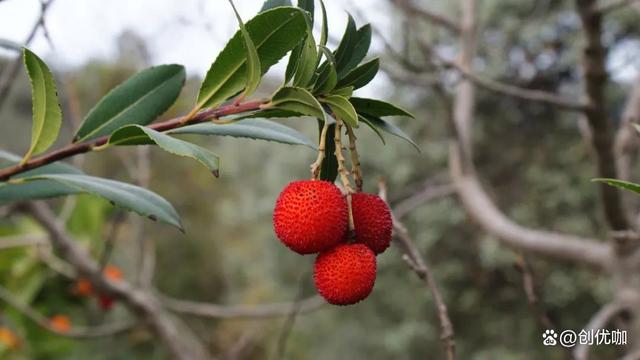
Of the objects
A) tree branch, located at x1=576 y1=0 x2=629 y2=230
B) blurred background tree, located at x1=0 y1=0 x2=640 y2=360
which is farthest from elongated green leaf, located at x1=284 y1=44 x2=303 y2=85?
blurred background tree, located at x1=0 y1=0 x2=640 y2=360

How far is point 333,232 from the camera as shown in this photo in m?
0.48

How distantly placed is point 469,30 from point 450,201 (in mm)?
2507

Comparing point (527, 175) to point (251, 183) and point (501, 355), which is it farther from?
point (251, 183)

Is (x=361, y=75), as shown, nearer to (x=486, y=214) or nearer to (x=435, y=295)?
(x=435, y=295)

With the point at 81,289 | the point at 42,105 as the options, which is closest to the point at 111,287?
the point at 81,289

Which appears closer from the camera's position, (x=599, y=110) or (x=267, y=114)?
(x=267, y=114)

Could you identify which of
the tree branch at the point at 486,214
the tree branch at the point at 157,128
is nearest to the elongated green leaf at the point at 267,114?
the tree branch at the point at 157,128

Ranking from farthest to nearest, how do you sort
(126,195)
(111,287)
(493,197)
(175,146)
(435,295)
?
(493,197) < (111,287) < (435,295) < (126,195) < (175,146)

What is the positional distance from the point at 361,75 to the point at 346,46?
3 centimetres

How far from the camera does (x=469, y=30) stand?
6.89 ft

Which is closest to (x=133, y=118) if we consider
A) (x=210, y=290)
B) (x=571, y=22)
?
(x=571, y=22)

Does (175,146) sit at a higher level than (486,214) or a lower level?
lower

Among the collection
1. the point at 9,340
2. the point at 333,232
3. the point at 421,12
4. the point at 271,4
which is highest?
the point at 421,12

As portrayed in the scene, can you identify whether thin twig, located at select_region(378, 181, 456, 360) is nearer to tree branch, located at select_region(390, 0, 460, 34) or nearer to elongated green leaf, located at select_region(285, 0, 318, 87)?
elongated green leaf, located at select_region(285, 0, 318, 87)
